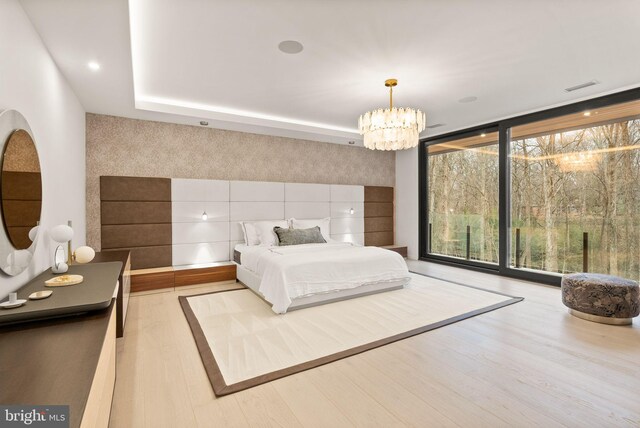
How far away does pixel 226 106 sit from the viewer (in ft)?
14.8

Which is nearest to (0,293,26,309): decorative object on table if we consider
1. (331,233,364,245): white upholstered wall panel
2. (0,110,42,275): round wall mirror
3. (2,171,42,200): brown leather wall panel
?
(0,110,42,275): round wall mirror

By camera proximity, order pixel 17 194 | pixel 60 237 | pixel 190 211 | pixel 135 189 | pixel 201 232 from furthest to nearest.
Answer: pixel 201 232 < pixel 190 211 < pixel 135 189 < pixel 60 237 < pixel 17 194

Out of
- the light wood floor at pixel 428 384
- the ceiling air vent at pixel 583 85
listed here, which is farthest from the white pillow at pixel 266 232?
the ceiling air vent at pixel 583 85

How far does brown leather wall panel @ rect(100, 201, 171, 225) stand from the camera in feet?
14.1

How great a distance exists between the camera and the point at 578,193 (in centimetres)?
425

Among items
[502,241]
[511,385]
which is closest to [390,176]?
[502,241]

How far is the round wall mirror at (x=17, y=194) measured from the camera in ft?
5.59

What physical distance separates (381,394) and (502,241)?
13.3 feet

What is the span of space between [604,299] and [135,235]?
222 inches

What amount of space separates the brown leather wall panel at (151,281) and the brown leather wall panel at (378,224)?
387 cm

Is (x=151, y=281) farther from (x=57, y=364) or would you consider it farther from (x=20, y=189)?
(x=57, y=364)

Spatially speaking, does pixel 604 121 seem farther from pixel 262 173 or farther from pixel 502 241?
pixel 262 173

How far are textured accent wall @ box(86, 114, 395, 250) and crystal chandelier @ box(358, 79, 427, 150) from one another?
2.39 metres

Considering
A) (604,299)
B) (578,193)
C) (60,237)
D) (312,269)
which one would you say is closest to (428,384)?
(312,269)
